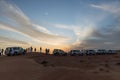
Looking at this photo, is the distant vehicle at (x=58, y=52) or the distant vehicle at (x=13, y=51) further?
the distant vehicle at (x=58, y=52)

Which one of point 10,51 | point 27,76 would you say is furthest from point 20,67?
point 10,51

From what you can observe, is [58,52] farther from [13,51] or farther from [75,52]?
[13,51]

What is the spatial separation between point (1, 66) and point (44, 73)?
23.8 feet

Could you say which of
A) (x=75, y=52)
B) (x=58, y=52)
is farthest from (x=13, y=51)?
(x=75, y=52)

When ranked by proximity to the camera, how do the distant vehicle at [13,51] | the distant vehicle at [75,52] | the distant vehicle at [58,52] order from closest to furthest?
the distant vehicle at [13,51] < the distant vehicle at [58,52] < the distant vehicle at [75,52]

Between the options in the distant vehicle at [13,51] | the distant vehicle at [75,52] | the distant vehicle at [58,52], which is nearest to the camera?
the distant vehicle at [13,51]

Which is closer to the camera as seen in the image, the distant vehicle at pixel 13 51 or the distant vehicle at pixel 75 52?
the distant vehicle at pixel 13 51

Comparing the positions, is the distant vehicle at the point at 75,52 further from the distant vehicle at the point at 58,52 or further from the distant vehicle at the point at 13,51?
the distant vehicle at the point at 13,51

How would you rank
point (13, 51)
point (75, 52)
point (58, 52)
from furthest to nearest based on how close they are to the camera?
1. point (75, 52)
2. point (58, 52)
3. point (13, 51)

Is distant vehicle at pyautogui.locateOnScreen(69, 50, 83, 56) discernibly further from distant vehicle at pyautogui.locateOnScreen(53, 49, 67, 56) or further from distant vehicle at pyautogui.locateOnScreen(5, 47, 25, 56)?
distant vehicle at pyautogui.locateOnScreen(5, 47, 25, 56)

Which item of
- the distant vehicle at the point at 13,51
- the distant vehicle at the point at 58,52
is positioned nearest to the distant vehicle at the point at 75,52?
the distant vehicle at the point at 58,52

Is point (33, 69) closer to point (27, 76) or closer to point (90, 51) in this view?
point (27, 76)

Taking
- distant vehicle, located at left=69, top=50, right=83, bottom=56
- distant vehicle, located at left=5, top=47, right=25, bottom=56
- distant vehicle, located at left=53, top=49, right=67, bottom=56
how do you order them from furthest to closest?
distant vehicle, located at left=69, top=50, right=83, bottom=56 < distant vehicle, located at left=53, top=49, right=67, bottom=56 < distant vehicle, located at left=5, top=47, right=25, bottom=56

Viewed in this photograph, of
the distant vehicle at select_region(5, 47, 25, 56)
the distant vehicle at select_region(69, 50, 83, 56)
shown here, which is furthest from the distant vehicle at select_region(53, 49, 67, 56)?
the distant vehicle at select_region(5, 47, 25, 56)
